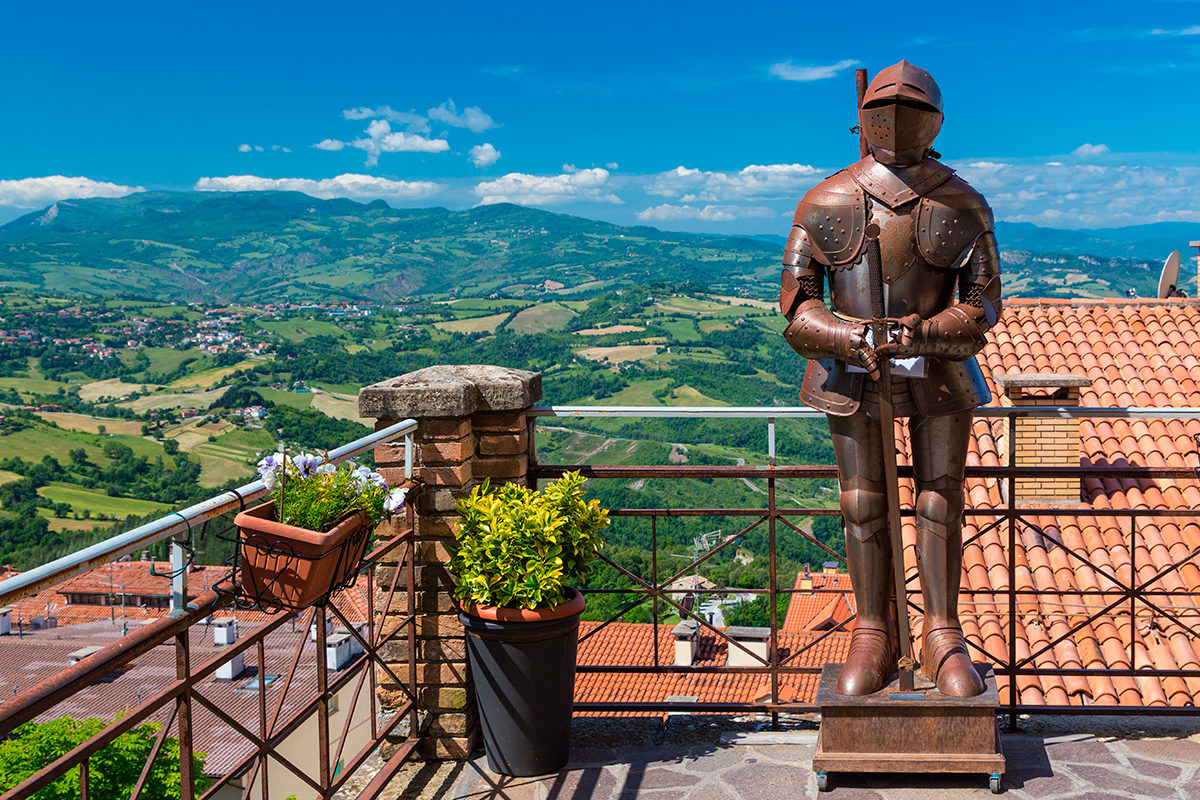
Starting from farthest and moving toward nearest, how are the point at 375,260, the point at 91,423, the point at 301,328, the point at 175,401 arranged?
the point at 375,260, the point at 301,328, the point at 175,401, the point at 91,423

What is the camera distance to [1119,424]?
11.5 metres

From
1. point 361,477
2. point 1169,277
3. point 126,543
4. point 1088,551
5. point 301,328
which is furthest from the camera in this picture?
point 301,328

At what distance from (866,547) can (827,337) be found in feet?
2.39

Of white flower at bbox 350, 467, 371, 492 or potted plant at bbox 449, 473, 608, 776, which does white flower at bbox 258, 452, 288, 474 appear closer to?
white flower at bbox 350, 467, 371, 492

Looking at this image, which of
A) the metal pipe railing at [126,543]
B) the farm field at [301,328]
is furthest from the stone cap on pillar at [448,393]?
the farm field at [301,328]

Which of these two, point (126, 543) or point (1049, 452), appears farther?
A: point (1049, 452)

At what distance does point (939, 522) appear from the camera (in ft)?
9.77

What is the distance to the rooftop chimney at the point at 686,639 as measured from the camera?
13053 mm

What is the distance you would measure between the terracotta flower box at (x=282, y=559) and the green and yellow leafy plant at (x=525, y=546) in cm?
71

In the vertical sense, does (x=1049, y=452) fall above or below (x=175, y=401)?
above

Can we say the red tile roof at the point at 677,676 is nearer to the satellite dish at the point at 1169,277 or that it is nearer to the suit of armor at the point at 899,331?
the suit of armor at the point at 899,331

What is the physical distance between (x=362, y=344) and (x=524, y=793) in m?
88.1

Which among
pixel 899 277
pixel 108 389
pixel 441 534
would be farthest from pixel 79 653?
pixel 108 389

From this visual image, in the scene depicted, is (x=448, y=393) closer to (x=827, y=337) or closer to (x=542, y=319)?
(x=827, y=337)
